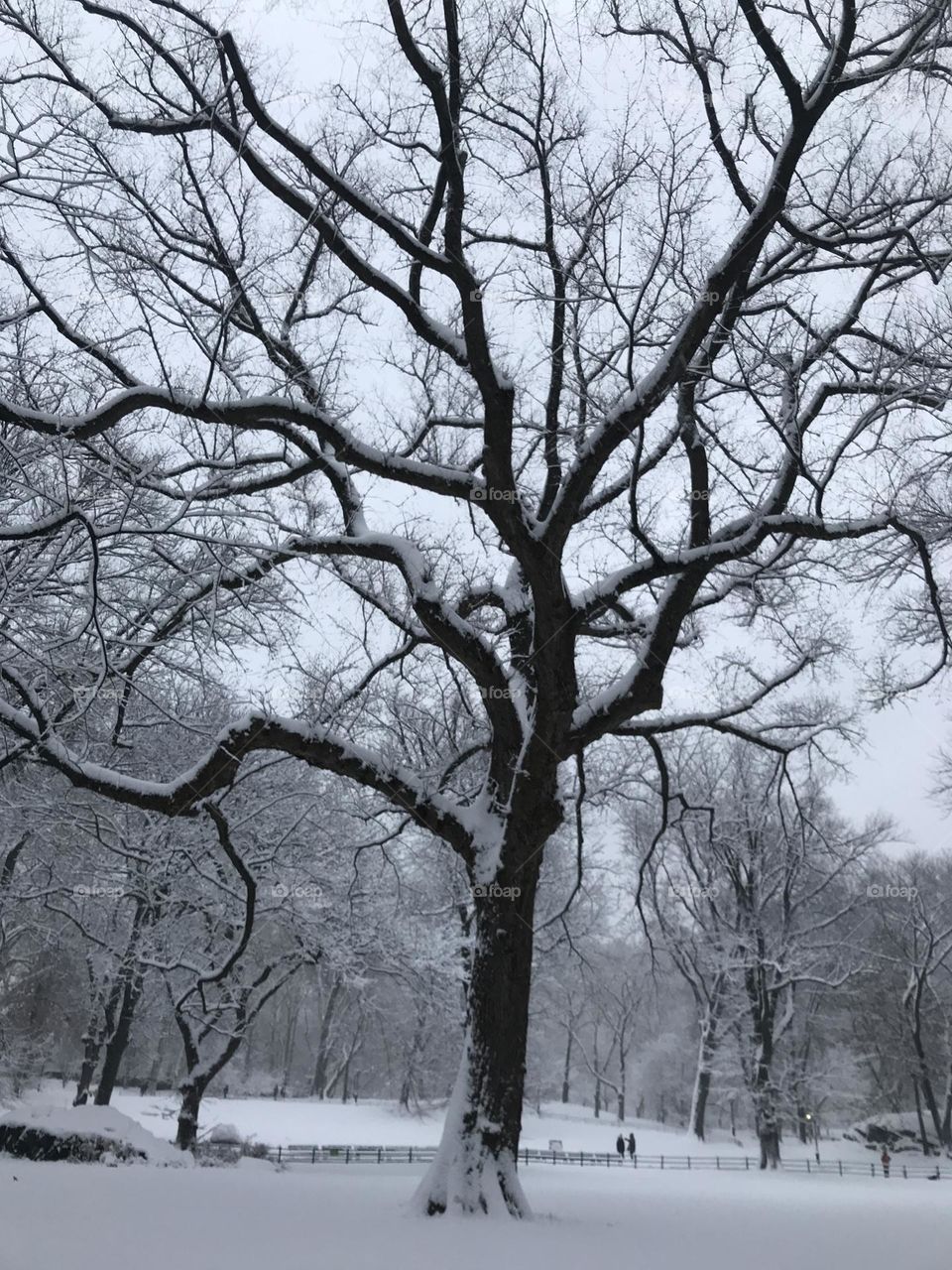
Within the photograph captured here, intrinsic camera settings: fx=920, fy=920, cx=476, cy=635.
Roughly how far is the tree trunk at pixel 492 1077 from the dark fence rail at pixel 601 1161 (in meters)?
14.7

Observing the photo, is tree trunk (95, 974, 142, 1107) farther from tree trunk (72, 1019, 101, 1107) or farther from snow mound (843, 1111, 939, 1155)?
snow mound (843, 1111, 939, 1155)

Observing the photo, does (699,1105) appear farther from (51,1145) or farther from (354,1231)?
(354,1231)

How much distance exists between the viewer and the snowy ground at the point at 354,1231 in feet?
17.1

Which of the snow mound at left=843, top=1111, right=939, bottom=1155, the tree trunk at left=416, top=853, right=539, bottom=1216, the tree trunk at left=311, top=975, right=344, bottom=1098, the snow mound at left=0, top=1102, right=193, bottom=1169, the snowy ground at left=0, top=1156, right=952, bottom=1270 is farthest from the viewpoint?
the tree trunk at left=311, top=975, right=344, bottom=1098

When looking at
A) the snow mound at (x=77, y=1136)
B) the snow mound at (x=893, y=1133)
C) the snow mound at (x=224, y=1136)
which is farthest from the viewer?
the snow mound at (x=893, y=1133)

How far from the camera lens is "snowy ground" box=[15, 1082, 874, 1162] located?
28016 mm

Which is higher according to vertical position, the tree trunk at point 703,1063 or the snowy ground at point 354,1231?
the tree trunk at point 703,1063

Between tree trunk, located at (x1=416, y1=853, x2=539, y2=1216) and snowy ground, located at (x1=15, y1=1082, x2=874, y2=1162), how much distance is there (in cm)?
1873

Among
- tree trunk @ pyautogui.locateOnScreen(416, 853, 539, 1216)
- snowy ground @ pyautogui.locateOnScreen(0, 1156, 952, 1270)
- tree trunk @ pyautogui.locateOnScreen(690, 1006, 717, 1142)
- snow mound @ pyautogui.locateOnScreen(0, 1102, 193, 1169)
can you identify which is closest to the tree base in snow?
snow mound @ pyautogui.locateOnScreen(0, 1102, 193, 1169)

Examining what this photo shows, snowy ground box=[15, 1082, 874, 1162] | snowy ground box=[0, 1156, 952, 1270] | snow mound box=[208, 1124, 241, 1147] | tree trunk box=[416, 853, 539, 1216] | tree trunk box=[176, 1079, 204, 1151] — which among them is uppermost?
tree trunk box=[416, 853, 539, 1216]

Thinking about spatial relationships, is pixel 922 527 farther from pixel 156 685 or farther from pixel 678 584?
pixel 156 685

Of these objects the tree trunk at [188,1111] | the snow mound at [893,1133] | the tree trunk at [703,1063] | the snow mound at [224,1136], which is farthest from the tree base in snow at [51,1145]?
the snow mound at [893,1133]

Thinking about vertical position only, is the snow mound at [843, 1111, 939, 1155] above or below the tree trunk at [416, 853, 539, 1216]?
below

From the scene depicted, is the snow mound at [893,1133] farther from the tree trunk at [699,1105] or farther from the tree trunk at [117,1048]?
the tree trunk at [117,1048]
